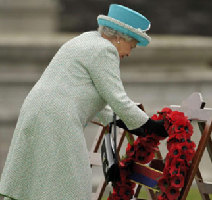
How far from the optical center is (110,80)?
457cm

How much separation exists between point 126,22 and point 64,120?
2.13ft

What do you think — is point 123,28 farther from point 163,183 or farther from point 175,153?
point 163,183

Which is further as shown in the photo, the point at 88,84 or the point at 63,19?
the point at 63,19

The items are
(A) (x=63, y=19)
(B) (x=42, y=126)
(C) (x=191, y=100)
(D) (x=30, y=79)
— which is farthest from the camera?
(A) (x=63, y=19)

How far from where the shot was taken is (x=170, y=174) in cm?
461

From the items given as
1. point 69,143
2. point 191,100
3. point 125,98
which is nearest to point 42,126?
point 69,143

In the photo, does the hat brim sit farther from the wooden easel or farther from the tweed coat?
the wooden easel

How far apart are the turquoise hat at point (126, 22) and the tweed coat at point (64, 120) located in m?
0.12

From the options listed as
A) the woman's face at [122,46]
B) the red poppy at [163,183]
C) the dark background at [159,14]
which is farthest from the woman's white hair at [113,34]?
the dark background at [159,14]

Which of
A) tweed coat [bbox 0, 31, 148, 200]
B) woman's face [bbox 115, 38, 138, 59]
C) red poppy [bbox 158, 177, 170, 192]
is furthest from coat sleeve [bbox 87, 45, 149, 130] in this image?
red poppy [bbox 158, 177, 170, 192]

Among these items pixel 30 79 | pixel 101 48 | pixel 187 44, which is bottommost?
pixel 30 79

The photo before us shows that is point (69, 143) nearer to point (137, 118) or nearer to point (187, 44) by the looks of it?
point (137, 118)

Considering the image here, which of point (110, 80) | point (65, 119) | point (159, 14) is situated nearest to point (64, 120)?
point (65, 119)

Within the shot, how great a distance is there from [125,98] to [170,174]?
467mm
